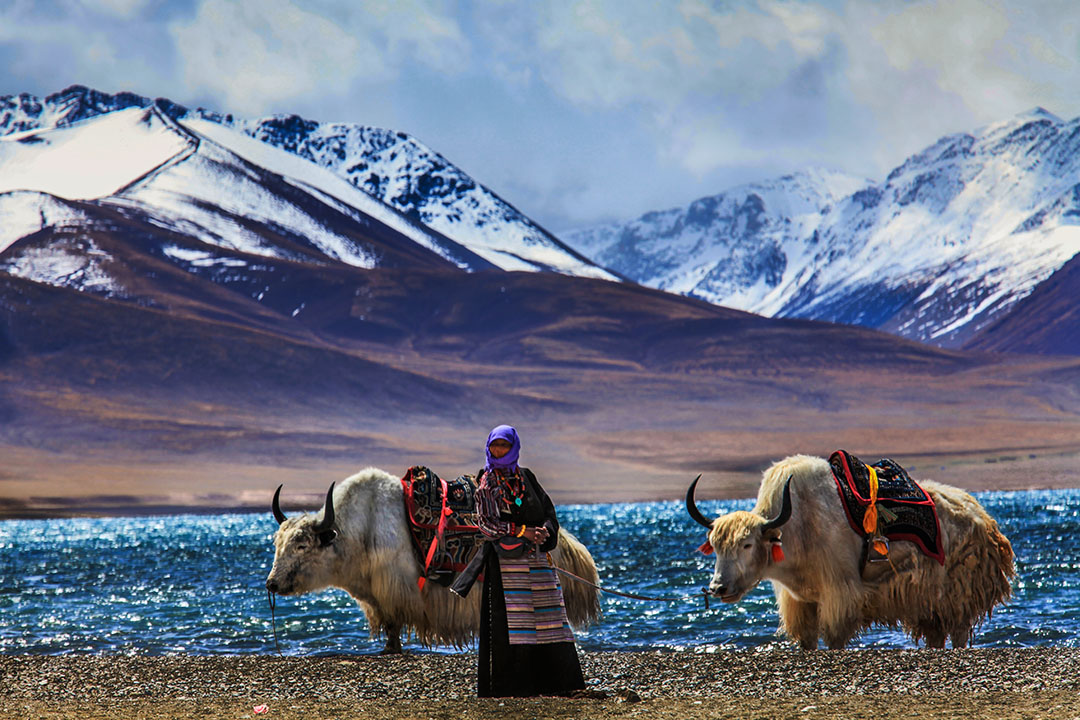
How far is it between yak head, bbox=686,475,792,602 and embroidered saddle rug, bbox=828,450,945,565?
0.49 meters

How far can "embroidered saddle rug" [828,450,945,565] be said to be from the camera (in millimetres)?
8625

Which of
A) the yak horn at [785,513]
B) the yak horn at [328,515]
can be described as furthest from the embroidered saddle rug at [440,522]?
the yak horn at [785,513]

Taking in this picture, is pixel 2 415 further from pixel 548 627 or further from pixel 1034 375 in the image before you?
pixel 548 627

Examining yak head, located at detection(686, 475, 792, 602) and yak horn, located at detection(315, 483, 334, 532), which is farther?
yak horn, located at detection(315, 483, 334, 532)

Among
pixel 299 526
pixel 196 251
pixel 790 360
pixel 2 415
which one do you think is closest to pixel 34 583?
pixel 299 526

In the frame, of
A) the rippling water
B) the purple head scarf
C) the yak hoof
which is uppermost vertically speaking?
the purple head scarf

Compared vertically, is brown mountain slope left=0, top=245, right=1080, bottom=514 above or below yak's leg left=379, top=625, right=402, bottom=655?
above

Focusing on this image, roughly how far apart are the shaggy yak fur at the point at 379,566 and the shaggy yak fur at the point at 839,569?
152 centimetres

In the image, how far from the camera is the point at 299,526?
956cm

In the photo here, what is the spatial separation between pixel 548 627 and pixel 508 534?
0.52 m

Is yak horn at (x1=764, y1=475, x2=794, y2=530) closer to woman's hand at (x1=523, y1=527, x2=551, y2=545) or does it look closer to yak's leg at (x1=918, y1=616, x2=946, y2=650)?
yak's leg at (x1=918, y1=616, x2=946, y2=650)

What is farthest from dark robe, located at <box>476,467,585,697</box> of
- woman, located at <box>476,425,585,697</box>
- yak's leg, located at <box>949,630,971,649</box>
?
yak's leg, located at <box>949,630,971,649</box>

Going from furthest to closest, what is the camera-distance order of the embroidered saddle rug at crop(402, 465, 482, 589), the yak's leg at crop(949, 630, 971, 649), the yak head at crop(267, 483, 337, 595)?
the yak head at crop(267, 483, 337, 595) < the embroidered saddle rug at crop(402, 465, 482, 589) < the yak's leg at crop(949, 630, 971, 649)

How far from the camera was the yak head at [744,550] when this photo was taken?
27.3 ft
